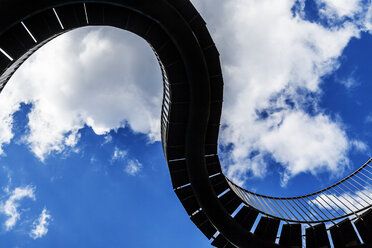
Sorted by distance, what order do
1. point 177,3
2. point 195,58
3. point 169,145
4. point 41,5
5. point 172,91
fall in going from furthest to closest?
point 169,145 → point 172,91 → point 195,58 → point 177,3 → point 41,5

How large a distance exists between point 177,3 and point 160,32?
1.31 metres

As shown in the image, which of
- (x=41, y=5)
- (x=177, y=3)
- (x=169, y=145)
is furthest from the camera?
(x=169, y=145)

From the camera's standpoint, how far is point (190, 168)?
10.1 m

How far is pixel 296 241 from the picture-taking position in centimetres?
941

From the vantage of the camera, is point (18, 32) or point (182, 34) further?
point (182, 34)

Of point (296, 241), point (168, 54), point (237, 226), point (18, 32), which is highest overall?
point (18, 32)

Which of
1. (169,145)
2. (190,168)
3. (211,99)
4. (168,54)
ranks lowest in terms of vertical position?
(190,168)

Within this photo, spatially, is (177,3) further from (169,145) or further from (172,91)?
(169,145)

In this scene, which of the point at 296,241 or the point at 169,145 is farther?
the point at 169,145

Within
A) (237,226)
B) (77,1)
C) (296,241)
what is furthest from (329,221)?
(77,1)

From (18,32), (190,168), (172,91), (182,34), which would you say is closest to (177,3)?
(182,34)

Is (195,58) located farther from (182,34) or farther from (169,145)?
(169,145)

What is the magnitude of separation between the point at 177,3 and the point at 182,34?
3.94ft

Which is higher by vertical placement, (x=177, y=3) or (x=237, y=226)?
(x=177, y=3)
